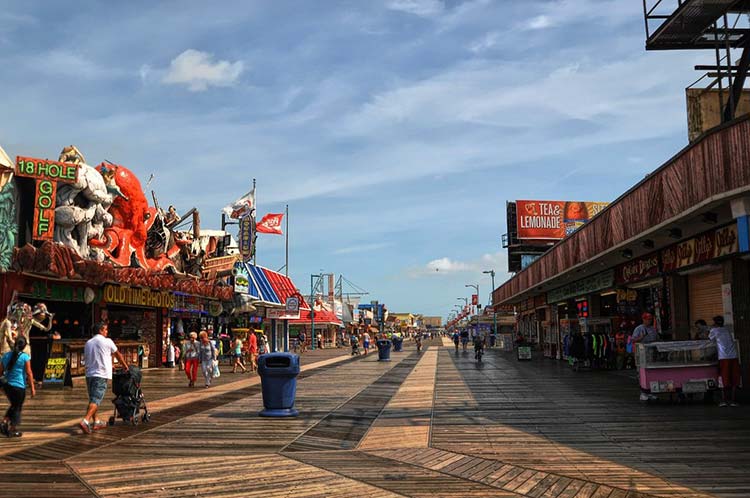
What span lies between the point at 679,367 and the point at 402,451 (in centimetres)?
716

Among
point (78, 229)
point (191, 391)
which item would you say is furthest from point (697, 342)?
point (78, 229)

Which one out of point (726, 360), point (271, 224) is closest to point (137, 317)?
point (271, 224)

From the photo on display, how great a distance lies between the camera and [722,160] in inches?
461

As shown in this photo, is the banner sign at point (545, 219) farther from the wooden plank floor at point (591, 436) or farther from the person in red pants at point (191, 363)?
the wooden plank floor at point (591, 436)

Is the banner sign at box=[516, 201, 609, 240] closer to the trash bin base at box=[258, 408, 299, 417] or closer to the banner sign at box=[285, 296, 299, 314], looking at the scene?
the banner sign at box=[285, 296, 299, 314]

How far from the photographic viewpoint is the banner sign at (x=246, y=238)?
40.2m

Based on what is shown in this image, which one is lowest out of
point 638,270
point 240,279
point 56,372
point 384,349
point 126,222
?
point 384,349

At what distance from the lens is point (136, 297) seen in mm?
27844

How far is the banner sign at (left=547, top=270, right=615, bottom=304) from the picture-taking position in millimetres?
24031

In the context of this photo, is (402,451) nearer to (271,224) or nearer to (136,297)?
(136,297)

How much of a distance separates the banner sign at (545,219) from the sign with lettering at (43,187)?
174 ft

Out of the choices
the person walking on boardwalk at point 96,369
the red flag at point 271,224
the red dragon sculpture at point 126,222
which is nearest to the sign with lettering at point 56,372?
the red dragon sculpture at point 126,222

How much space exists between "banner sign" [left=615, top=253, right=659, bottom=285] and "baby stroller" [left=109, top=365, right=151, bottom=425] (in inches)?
554

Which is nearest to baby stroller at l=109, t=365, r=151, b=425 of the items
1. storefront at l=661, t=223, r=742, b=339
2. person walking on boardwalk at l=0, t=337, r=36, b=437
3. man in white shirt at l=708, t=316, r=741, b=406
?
person walking on boardwalk at l=0, t=337, r=36, b=437
